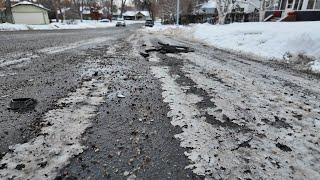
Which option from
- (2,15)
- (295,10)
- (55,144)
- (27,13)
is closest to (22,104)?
(55,144)

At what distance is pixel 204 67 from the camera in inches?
233

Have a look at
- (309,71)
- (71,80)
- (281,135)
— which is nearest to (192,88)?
(281,135)

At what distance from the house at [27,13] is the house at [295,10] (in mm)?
34526

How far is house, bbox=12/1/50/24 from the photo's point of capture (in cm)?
4050

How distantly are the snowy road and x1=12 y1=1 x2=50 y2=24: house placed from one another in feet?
139

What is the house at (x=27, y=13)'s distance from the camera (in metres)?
40.5

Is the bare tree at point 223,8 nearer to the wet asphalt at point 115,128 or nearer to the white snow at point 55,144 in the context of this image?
the wet asphalt at point 115,128

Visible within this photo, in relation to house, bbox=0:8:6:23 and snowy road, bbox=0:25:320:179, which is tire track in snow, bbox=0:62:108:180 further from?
house, bbox=0:8:6:23

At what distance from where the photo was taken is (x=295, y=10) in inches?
899

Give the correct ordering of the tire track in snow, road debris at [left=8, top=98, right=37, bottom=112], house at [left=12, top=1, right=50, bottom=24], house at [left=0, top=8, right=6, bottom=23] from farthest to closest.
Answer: house at [left=12, top=1, right=50, bottom=24] → house at [left=0, top=8, right=6, bottom=23] → road debris at [left=8, top=98, right=37, bottom=112] → the tire track in snow

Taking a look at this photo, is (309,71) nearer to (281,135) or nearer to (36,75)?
(281,135)

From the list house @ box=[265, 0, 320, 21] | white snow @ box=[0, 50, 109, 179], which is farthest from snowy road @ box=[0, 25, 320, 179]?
house @ box=[265, 0, 320, 21]

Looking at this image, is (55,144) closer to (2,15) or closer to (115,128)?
(115,128)

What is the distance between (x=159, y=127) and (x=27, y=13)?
150ft
